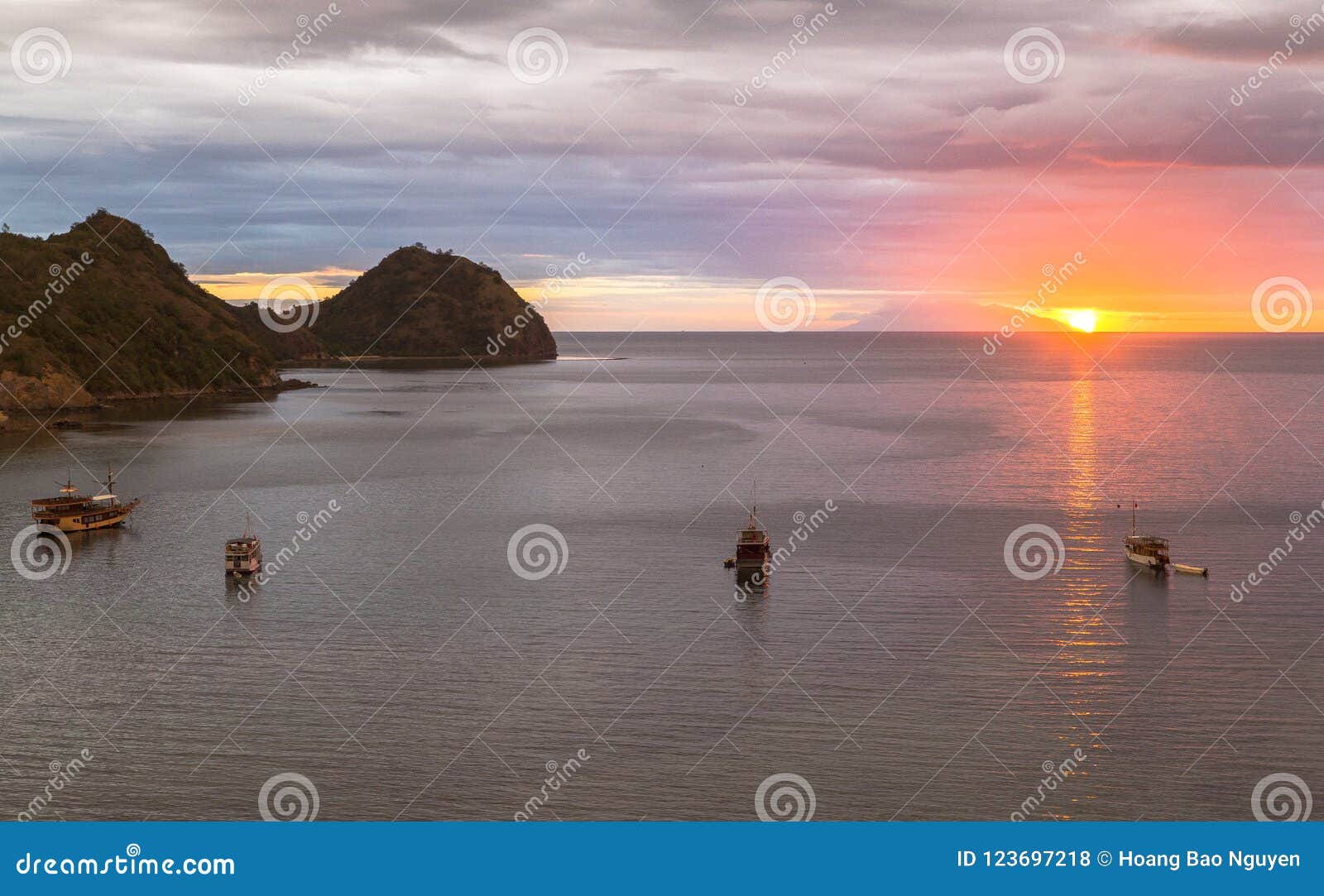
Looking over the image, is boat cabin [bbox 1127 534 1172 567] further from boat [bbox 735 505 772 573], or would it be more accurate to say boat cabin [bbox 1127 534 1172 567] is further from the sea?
boat [bbox 735 505 772 573]

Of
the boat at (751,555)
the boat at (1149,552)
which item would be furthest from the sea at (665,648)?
the boat at (751,555)

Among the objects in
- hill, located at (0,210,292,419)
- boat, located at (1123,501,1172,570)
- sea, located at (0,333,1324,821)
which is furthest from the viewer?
hill, located at (0,210,292,419)

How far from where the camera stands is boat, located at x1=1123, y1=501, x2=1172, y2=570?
5881cm

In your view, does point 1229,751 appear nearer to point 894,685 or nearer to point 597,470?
point 894,685

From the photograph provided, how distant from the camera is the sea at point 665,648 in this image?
3394 centimetres

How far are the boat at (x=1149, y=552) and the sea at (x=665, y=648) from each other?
26.7 inches

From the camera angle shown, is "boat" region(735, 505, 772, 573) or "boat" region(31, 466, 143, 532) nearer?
"boat" region(735, 505, 772, 573)

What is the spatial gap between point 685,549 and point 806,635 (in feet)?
57.5

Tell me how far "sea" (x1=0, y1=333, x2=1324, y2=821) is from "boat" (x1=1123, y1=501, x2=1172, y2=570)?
677 millimetres

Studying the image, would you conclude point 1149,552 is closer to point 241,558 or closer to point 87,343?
point 241,558

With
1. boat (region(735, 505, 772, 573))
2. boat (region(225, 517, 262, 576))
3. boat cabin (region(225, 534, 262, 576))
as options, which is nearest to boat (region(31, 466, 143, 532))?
boat (region(225, 517, 262, 576))

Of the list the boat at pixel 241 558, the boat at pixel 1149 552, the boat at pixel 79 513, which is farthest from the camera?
the boat at pixel 79 513

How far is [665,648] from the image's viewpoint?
1813 inches

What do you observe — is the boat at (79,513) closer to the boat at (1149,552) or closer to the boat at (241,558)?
the boat at (241,558)
